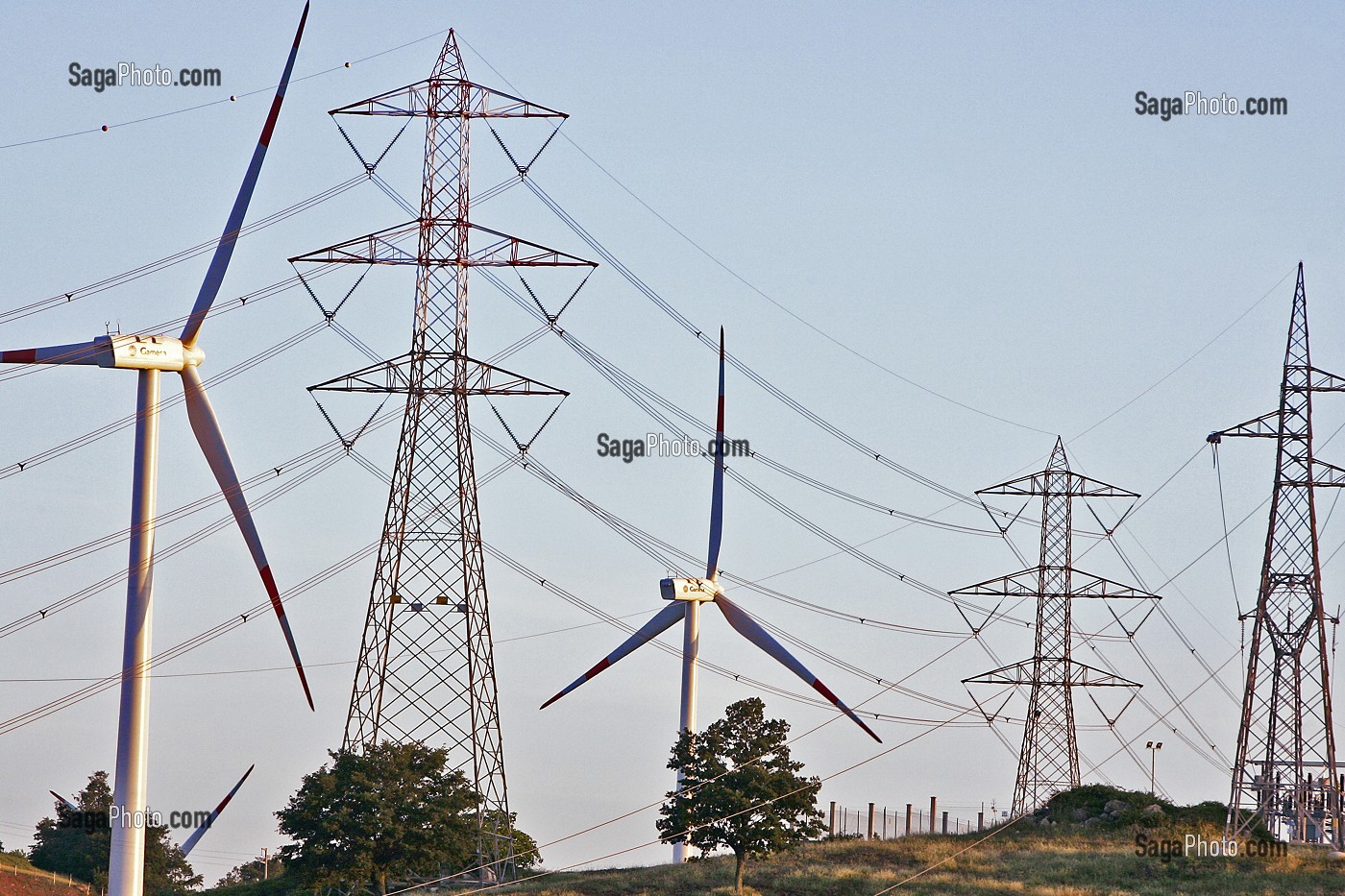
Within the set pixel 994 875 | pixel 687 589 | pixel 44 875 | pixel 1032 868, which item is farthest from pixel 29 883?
pixel 1032 868

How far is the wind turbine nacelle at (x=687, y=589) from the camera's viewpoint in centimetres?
9412

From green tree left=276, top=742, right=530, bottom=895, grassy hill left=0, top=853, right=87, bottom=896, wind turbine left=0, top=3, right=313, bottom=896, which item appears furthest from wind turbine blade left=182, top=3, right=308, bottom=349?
grassy hill left=0, top=853, right=87, bottom=896

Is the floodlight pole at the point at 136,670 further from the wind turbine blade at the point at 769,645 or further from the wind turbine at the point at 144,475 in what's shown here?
the wind turbine blade at the point at 769,645

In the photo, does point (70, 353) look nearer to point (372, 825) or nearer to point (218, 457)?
point (218, 457)

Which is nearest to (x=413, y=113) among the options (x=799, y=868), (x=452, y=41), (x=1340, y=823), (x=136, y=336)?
(x=452, y=41)

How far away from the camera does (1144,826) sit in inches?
3878

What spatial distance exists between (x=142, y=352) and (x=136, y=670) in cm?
1154

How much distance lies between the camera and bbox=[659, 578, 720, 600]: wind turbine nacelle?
94.1 m

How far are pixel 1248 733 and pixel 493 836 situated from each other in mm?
34658

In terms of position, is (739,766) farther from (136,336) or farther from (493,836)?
(136,336)

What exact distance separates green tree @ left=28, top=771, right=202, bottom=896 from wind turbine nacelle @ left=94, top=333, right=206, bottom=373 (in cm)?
5236

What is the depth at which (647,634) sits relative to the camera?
313ft

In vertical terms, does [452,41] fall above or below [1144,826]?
above

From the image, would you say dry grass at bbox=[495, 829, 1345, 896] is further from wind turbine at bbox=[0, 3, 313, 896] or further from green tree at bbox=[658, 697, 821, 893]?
wind turbine at bbox=[0, 3, 313, 896]
